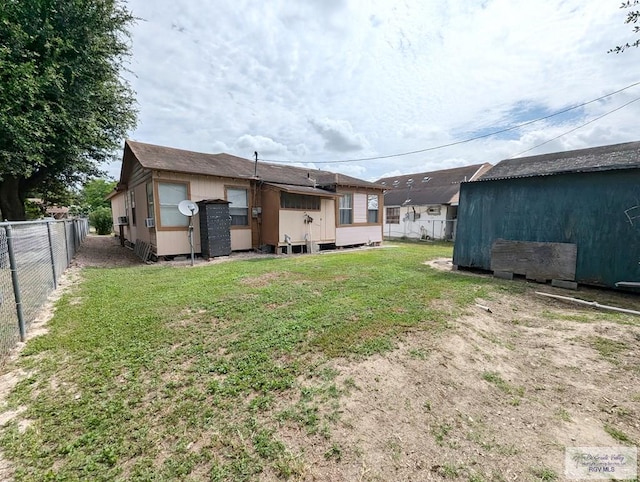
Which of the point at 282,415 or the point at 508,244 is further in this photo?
the point at 508,244

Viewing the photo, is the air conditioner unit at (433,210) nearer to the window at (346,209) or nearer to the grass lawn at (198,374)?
the window at (346,209)

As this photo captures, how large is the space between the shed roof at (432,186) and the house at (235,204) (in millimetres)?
6963

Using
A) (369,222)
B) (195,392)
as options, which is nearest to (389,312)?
(195,392)

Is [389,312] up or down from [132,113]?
down

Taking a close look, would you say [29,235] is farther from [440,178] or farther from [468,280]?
[440,178]

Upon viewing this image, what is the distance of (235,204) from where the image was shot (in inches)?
423

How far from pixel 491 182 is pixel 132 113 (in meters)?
13.1

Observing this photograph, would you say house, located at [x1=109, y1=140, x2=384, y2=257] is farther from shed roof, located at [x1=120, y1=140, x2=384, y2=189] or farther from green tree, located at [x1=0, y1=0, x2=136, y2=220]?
green tree, located at [x1=0, y1=0, x2=136, y2=220]

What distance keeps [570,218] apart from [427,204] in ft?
44.7

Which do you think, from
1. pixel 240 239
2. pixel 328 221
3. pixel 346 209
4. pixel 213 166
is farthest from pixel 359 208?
pixel 213 166

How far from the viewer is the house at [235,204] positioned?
921cm

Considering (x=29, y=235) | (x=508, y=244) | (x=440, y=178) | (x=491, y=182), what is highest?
(x=440, y=178)

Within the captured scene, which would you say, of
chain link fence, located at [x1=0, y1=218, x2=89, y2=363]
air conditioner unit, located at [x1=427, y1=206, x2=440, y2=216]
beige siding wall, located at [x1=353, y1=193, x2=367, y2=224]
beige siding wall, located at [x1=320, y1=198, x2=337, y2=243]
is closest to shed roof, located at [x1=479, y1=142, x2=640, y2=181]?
air conditioner unit, located at [x1=427, y1=206, x2=440, y2=216]

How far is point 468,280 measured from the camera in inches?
262
